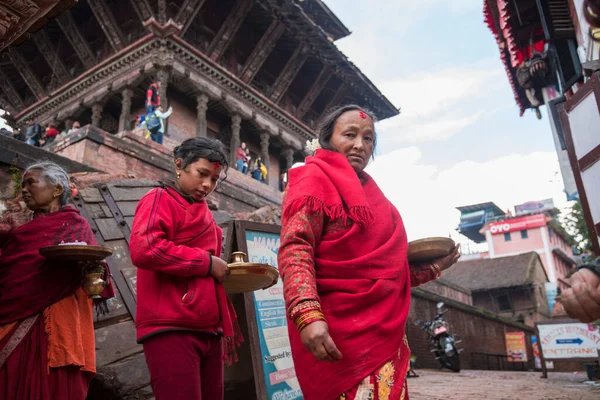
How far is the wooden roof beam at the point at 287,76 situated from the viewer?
60.6 ft

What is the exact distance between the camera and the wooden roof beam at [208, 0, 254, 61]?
16125mm

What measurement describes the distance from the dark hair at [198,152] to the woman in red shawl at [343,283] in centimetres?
52

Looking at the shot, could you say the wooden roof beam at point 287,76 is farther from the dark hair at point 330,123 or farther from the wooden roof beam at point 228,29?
the dark hair at point 330,123

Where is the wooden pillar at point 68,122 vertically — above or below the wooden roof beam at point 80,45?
below

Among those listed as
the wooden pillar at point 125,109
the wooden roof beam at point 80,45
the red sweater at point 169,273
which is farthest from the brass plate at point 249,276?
the wooden roof beam at point 80,45

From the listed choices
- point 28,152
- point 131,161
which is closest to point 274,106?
point 131,161

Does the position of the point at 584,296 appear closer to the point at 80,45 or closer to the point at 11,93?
the point at 80,45

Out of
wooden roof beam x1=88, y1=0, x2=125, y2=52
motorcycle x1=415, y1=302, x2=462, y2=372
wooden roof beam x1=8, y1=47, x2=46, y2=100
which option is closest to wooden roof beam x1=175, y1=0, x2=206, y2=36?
wooden roof beam x1=88, y1=0, x2=125, y2=52

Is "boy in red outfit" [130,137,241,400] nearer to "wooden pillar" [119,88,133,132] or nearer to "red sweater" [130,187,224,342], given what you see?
"red sweater" [130,187,224,342]

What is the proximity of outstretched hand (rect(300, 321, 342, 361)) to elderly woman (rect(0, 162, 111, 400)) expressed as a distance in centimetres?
128

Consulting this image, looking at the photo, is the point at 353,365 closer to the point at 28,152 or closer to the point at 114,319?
the point at 114,319

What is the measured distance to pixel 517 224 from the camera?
46.2m

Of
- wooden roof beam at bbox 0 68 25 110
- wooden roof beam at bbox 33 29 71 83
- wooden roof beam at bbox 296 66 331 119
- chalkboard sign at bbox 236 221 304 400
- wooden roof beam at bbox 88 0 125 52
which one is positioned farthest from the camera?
wooden roof beam at bbox 296 66 331 119

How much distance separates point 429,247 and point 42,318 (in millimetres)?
1893
